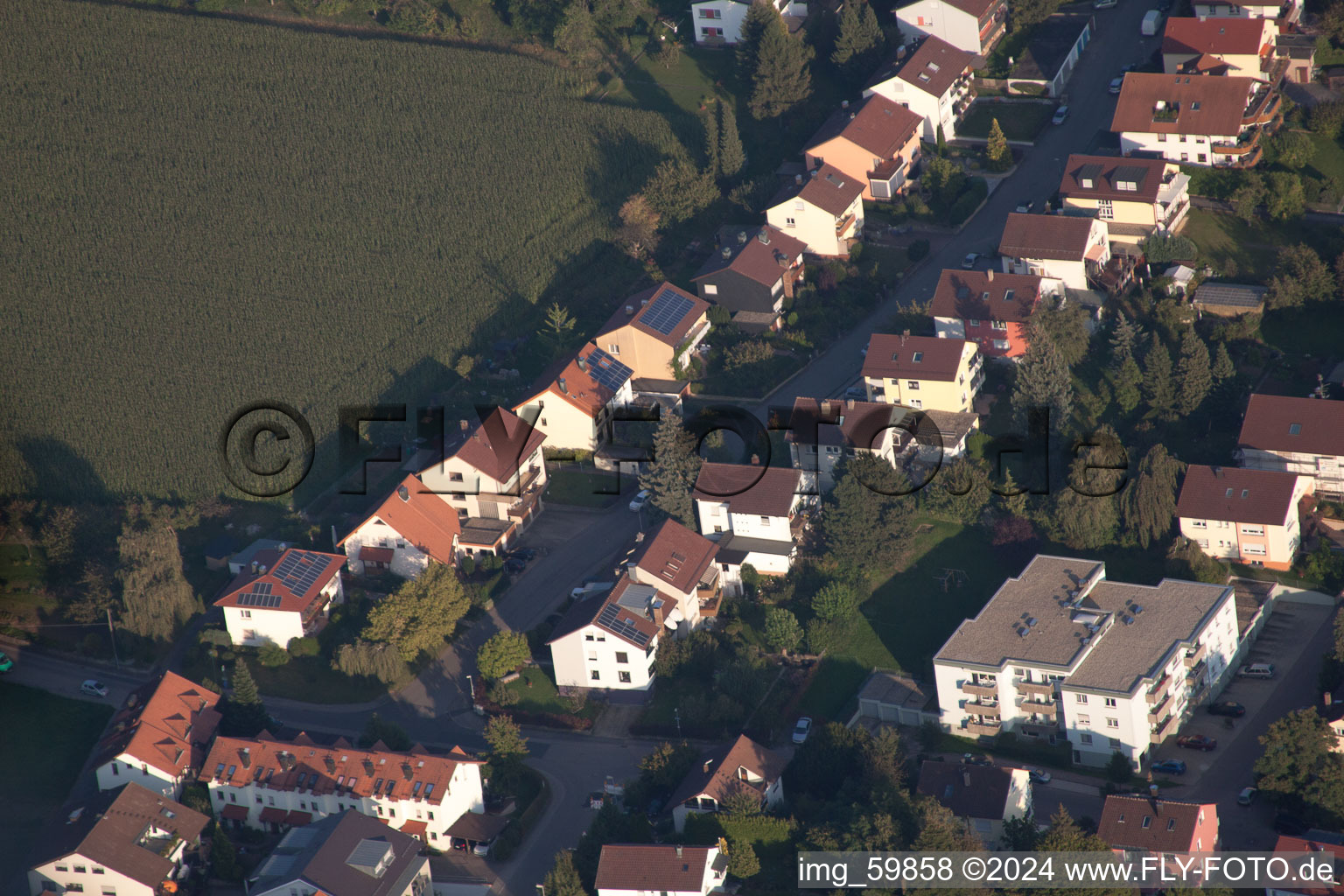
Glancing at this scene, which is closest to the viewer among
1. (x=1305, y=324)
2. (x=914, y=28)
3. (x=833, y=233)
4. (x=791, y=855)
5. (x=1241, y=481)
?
(x=791, y=855)

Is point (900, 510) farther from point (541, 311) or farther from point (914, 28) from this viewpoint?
point (914, 28)

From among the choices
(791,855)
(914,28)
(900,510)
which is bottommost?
(791,855)

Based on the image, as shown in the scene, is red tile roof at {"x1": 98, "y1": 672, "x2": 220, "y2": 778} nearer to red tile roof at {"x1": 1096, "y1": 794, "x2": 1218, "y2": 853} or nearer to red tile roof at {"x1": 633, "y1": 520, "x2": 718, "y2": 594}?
red tile roof at {"x1": 633, "y1": 520, "x2": 718, "y2": 594}

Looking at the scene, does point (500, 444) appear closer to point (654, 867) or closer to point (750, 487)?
point (750, 487)

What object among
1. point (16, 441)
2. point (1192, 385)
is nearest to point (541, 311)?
point (16, 441)

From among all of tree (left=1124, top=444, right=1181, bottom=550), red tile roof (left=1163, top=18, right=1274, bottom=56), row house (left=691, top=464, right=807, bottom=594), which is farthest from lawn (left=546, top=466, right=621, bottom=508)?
red tile roof (left=1163, top=18, right=1274, bottom=56)

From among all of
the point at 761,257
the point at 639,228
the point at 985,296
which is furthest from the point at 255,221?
the point at 985,296
